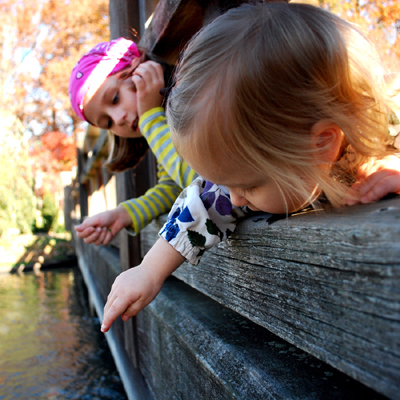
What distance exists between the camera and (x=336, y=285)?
21.5 inches

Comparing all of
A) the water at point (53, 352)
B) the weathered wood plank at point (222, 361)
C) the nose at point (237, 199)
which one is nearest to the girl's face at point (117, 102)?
the weathered wood plank at point (222, 361)

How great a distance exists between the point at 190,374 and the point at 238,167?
1.91ft

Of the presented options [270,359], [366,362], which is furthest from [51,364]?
[366,362]

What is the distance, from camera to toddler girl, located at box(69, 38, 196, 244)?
1.52 metres

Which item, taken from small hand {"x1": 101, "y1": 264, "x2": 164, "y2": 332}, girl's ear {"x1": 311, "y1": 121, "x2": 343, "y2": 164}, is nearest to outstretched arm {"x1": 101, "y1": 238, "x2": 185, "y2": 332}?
small hand {"x1": 101, "y1": 264, "x2": 164, "y2": 332}

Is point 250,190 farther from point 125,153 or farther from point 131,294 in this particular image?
point 125,153

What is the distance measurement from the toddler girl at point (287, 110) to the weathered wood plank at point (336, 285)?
8 centimetres

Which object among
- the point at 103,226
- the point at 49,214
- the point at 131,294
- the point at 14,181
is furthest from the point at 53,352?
the point at 49,214

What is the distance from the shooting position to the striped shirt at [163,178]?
1469mm

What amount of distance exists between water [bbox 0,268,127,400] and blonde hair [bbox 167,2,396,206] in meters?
1.95

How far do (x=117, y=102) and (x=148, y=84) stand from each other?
233mm

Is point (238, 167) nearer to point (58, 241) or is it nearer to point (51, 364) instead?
point (51, 364)

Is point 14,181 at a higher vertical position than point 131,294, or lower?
higher

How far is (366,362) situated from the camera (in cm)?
49
